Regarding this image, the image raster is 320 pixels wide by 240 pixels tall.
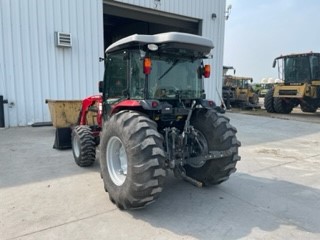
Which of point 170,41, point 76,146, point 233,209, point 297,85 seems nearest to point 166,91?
point 170,41

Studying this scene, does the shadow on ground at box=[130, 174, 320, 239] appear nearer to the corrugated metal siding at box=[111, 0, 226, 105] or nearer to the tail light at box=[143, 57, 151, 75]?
the tail light at box=[143, 57, 151, 75]

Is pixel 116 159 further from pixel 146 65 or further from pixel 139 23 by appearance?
pixel 139 23

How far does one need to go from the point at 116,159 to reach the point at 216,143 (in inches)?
50.1

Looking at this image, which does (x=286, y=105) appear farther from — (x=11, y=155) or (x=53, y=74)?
(x=11, y=155)

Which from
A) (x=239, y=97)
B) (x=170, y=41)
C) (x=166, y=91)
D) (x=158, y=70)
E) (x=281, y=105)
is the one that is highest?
(x=170, y=41)

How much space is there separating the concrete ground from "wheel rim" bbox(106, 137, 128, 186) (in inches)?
13.8

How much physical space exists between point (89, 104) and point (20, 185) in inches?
79.4

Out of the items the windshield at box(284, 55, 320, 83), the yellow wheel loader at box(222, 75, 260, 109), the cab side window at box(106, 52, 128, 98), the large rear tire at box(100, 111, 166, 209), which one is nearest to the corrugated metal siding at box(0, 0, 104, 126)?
the cab side window at box(106, 52, 128, 98)

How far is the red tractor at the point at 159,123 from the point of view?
279 cm

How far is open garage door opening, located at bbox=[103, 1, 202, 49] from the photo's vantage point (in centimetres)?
1048

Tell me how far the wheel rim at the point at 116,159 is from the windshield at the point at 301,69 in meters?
12.1

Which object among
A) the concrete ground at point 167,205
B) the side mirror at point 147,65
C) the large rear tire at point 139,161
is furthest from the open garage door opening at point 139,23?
the large rear tire at point 139,161

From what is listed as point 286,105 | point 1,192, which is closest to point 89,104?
point 1,192

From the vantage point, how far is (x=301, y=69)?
512 inches
